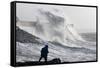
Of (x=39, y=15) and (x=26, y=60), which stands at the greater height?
(x=39, y=15)

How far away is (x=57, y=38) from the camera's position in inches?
92.9

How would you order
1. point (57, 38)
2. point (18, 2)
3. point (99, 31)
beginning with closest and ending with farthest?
point (18, 2)
point (57, 38)
point (99, 31)

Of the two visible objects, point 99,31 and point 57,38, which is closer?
point 57,38

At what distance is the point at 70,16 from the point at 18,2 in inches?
20.9

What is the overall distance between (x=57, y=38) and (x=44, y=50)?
0.17 m

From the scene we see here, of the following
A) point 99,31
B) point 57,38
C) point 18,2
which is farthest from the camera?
point 99,31

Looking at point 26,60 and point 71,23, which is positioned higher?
point 71,23

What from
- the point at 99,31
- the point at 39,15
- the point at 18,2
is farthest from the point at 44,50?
the point at 99,31
